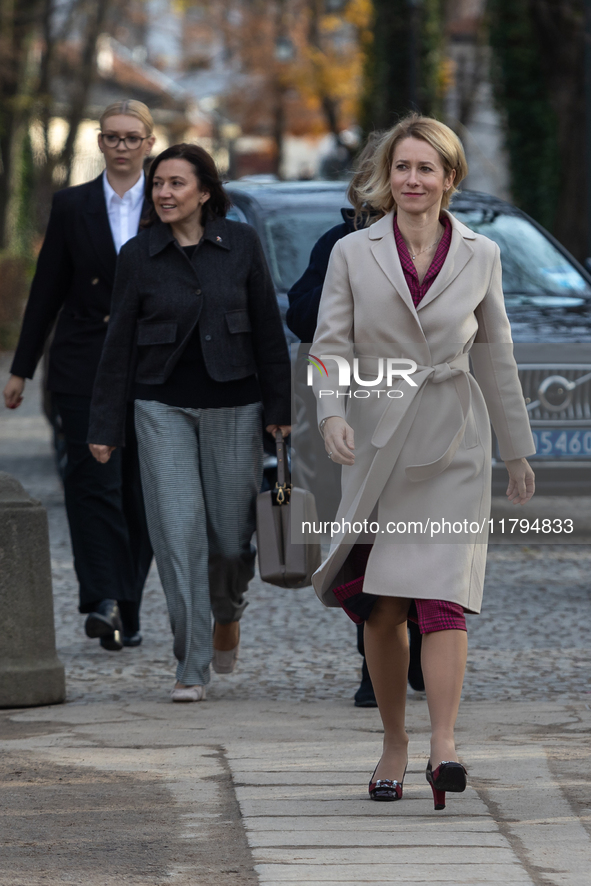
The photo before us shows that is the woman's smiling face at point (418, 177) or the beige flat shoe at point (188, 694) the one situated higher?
the woman's smiling face at point (418, 177)

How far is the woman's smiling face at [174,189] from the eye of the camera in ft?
18.5

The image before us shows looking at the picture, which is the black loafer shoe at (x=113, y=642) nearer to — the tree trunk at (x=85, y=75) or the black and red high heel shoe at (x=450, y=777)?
the black and red high heel shoe at (x=450, y=777)

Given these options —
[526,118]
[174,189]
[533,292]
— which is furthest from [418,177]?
[526,118]

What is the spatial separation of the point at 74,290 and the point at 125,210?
0.39 metres

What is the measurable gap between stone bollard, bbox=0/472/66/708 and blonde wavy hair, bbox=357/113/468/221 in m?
1.85

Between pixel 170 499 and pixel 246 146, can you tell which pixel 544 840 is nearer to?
pixel 170 499

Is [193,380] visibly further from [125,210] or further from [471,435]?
[471,435]

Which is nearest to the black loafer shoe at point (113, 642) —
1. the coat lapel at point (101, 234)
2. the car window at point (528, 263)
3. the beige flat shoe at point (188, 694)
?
the beige flat shoe at point (188, 694)

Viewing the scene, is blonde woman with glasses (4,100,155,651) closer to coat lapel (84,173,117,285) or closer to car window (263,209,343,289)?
coat lapel (84,173,117,285)

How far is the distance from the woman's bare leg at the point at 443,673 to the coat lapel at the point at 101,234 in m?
2.75

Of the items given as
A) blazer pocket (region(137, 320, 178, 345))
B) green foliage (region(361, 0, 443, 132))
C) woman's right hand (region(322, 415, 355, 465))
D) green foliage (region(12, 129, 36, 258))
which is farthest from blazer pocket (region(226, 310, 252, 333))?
green foliage (region(12, 129, 36, 258))

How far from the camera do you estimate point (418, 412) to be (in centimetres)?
433

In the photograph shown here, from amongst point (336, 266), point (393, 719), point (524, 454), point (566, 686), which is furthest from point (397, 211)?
point (566, 686)

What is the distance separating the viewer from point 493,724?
5.30m
